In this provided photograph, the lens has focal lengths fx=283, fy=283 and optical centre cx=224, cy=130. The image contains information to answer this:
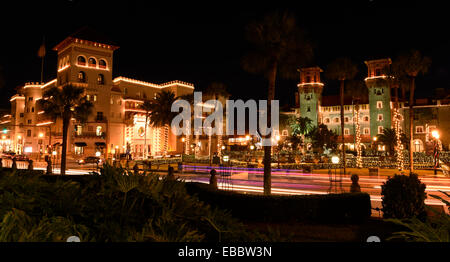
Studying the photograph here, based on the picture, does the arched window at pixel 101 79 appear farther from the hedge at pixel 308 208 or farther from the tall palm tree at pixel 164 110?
the hedge at pixel 308 208

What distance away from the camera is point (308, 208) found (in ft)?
34.9

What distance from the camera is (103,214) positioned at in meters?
2.95

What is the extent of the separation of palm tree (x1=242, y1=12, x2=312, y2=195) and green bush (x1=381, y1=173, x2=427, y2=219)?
8.61m

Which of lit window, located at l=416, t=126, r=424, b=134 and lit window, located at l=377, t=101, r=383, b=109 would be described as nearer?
lit window, located at l=416, t=126, r=424, b=134

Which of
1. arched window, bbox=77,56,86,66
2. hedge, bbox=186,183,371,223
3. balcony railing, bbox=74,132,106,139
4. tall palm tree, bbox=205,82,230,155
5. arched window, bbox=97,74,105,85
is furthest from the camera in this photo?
arched window, bbox=97,74,105,85

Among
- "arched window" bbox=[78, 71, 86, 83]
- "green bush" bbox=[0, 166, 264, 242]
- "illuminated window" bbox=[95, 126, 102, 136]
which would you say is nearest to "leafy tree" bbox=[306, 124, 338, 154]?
"illuminated window" bbox=[95, 126, 102, 136]

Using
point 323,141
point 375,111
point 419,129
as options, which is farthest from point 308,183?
point 419,129

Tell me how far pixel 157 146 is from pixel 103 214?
68.0 metres

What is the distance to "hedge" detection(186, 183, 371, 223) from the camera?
1059 cm

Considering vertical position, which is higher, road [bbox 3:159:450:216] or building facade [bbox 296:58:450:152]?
building facade [bbox 296:58:450:152]

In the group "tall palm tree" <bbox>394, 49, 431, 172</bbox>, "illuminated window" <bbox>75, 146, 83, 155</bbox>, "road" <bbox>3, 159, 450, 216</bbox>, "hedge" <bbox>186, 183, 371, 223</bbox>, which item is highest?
"tall palm tree" <bbox>394, 49, 431, 172</bbox>

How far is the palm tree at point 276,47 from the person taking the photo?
17875 mm

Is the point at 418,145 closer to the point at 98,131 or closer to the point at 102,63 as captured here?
the point at 98,131

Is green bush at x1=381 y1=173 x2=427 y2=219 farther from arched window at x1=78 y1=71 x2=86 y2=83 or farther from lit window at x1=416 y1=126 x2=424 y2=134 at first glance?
lit window at x1=416 y1=126 x2=424 y2=134
